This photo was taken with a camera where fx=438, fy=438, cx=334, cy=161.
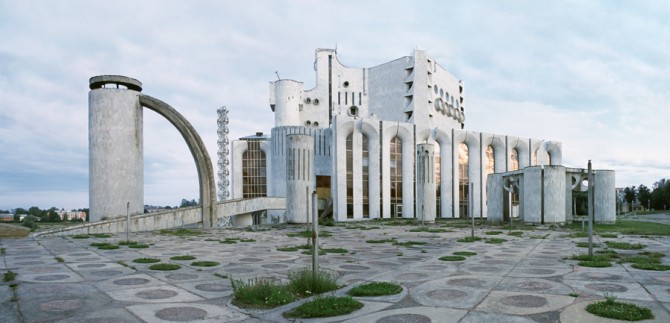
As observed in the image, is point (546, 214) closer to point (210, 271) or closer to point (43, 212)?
point (210, 271)

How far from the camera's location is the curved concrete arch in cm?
3142

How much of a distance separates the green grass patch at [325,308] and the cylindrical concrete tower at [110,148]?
26.7 meters

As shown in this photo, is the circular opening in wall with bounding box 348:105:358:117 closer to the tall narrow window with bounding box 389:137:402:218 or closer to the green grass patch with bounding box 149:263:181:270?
the tall narrow window with bounding box 389:137:402:218

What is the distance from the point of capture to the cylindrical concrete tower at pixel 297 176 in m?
35.9

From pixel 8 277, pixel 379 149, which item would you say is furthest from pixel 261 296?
pixel 379 149

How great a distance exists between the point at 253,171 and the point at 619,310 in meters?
61.8

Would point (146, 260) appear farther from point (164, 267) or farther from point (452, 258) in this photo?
point (452, 258)

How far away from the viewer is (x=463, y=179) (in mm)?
60344

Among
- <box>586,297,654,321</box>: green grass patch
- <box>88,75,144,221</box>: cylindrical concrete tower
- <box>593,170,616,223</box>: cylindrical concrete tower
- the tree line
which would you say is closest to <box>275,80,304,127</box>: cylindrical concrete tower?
<box>88,75,144,221</box>: cylindrical concrete tower

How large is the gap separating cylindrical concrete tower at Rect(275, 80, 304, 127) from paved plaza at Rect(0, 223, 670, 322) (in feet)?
180

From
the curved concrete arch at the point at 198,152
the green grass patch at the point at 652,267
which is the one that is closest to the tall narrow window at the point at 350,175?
the curved concrete arch at the point at 198,152

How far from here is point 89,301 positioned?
7.04m

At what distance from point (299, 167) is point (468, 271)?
26.9m

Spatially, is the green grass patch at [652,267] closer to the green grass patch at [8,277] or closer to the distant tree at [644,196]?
the green grass patch at [8,277]
